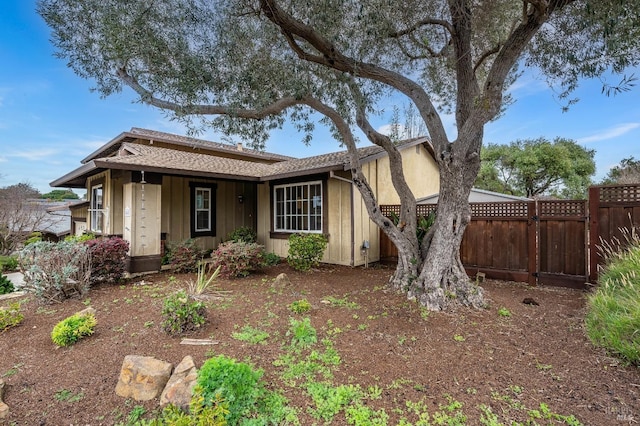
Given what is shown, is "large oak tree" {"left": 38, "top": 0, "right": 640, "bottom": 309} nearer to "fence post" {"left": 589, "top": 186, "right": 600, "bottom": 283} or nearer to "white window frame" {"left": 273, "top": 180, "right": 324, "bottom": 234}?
"fence post" {"left": 589, "top": 186, "right": 600, "bottom": 283}

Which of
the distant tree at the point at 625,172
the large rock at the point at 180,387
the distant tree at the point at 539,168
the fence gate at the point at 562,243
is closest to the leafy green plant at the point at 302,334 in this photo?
the large rock at the point at 180,387

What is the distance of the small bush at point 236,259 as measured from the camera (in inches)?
269

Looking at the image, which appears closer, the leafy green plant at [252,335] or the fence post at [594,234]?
the leafy green plant at [252,335]

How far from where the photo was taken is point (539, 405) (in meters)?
2.52

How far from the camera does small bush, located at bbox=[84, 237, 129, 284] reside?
6266 mm

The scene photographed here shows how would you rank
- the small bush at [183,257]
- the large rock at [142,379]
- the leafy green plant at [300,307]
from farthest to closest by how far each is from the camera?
1. the small bush at [183,257]
2. the leafy green plant at [300,307]
3. the large rock at [142,379]

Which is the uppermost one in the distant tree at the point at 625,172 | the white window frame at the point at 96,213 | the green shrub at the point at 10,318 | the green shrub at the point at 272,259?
the distant tree at the point at 625,172

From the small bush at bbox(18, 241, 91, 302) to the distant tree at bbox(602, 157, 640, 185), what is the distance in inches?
931

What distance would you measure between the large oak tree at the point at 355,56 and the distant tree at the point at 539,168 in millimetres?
17237

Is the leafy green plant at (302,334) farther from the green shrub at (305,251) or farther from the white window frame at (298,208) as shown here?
the white window frame at (298,208)

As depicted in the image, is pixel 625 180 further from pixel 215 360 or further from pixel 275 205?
pixel 215 360

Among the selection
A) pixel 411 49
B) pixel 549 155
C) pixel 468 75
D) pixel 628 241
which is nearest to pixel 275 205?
pixel 411 49

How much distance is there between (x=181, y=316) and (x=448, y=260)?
415 cm

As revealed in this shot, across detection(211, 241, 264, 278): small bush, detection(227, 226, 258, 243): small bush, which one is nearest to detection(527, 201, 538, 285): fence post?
detection(211, 241, 264, 278): small bush
